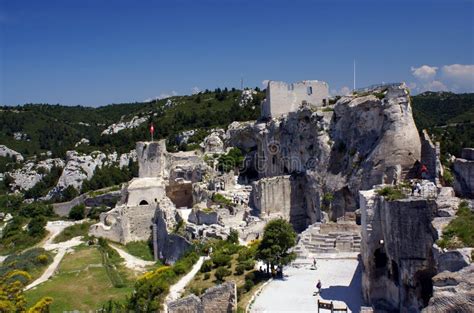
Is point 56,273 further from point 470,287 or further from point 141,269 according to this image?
point 470,287

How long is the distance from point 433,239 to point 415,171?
1430 centimetres

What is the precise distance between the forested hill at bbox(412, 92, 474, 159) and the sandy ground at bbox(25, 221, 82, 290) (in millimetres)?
38453

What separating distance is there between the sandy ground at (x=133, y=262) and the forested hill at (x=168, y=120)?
22014 millimetres

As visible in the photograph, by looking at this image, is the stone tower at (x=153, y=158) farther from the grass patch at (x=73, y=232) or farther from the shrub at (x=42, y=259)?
the shrub at (x=42, y=259)

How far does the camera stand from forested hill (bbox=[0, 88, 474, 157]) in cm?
6581

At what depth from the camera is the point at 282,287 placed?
19.1 metres

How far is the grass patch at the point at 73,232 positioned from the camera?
3912 cm

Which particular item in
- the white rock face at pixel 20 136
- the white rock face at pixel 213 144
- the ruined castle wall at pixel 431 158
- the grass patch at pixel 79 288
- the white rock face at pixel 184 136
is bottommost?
the grass patch at pixel 79 288

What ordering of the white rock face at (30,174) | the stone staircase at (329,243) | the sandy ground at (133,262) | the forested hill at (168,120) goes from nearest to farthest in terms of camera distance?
1. the stone staircase at (329,243)
2. the sandy ground at (133,262)
3. the forested hill at (168,120)
4. the white rock face at (30,174)

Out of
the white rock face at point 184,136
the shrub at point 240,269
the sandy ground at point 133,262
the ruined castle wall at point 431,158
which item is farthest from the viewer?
the white rock face at point 184,136

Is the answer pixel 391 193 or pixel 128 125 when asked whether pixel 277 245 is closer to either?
pixel 391 193

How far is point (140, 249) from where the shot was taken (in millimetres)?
36938

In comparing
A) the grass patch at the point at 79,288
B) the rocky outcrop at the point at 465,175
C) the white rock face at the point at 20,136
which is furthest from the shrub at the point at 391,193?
the white rock face at the point at 20,136

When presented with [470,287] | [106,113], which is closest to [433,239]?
[470,287]
